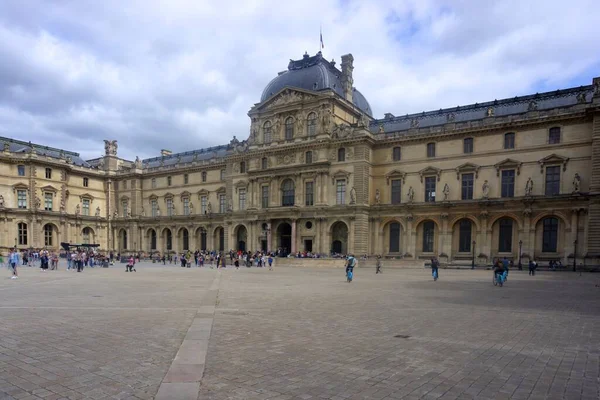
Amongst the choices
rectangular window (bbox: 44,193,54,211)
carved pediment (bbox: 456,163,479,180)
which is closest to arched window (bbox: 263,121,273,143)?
carved pediment (bbox: 456,163,479,180)

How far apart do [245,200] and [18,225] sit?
35.9 metres

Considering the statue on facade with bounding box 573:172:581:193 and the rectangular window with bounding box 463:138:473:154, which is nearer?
the statue on facade with bounding box 573:172:581:193

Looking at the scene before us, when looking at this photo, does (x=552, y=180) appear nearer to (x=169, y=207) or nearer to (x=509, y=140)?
(x=509, y=140)

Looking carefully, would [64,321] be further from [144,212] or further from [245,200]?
[144,212]

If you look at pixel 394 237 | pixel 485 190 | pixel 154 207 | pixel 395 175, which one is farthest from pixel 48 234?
pixel 485 190

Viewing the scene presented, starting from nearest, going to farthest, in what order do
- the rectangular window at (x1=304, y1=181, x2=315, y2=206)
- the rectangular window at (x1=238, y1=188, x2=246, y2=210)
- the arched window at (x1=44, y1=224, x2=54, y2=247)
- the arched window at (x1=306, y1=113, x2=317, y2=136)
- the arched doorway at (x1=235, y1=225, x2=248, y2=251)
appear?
the arched window at (x1=306, y1=113, x2=317, y2=136)
the rectangular window at (x1=304, y1=181, x2=315, y2=206)
the rectangular window at (x1=238, y1=188, x2=246, y2=210)
the arched doorway at (x1=235, y1=225, x2=248, y2=251)
the arched window at (x1=44, y1=224, x2=54, y2=247)

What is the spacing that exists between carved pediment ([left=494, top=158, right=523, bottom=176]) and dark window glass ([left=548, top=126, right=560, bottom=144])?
3606 millimetres

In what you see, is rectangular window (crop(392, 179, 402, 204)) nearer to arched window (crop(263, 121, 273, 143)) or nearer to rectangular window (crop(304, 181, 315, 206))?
rectangular window (crop(304, 181, 315, 206))

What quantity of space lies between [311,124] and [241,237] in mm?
21040

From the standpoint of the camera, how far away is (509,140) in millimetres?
42875

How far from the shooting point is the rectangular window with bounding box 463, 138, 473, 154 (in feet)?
148

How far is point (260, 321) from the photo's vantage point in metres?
11.1

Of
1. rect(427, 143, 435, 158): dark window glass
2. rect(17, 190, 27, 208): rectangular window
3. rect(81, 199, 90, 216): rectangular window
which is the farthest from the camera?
rect(81, 199, 90, 216): rectangular window

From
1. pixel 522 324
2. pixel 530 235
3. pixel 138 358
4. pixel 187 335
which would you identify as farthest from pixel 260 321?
pixel 530 235
